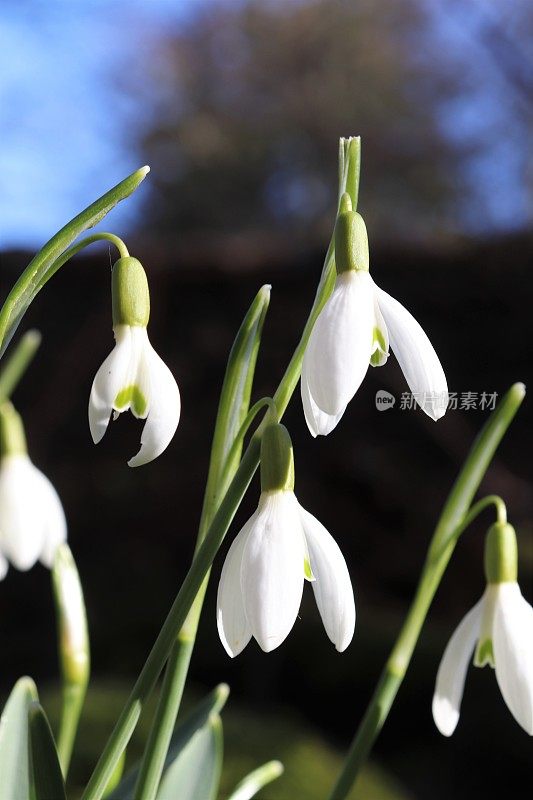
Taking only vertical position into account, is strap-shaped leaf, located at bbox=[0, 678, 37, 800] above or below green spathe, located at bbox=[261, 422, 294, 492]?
below

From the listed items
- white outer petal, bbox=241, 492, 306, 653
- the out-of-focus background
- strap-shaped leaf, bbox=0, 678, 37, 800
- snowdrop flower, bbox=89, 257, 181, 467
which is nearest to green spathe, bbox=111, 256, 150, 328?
snowdrop flower, bbox=89, 257, 181, 467

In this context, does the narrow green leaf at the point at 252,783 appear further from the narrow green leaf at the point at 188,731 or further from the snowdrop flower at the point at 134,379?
the snowdrop flower at the point at 134,379

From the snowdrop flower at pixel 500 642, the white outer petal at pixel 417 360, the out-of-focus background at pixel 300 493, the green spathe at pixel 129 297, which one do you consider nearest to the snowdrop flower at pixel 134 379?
the green spathe at pixel 129 297

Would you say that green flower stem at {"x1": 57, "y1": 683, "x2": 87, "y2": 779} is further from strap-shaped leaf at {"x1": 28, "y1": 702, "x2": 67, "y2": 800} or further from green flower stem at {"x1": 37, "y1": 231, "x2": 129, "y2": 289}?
green flower stem at {"x1": 37, "y1": 231, "x2": 129, "y2": 289}

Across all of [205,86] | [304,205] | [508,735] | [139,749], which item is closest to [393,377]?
[508,735]

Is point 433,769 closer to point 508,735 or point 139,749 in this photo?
point 508,735

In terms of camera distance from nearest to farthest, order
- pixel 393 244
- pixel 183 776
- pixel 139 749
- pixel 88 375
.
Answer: pixel 183 776
pixel 139 749
pixel 393 244
pixel 88 375
